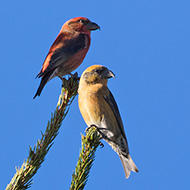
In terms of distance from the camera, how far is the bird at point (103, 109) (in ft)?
12.3

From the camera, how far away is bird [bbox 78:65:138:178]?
374 centimetres

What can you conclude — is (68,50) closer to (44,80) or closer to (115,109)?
(44,80)

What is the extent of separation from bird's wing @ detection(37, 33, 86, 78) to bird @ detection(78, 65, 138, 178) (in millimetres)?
752

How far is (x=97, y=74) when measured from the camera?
4109 mm

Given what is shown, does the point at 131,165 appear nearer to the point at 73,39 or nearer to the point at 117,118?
the point at 117,118

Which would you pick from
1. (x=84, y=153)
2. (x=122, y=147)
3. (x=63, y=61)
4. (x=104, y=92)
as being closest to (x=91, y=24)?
(x=63, y=61)

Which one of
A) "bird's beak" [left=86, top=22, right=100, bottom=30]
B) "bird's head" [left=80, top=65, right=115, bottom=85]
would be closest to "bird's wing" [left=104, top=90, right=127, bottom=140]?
"bird's head" [left=80, top=65, right=115, bottom=85]

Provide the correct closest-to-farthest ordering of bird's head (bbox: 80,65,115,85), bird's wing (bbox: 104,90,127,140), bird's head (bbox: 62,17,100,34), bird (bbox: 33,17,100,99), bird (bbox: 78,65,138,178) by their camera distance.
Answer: bird (bbox: 78,65,138,178), bird's wing (bbox: 104,90,127,140), bird's head (bbox: 80,65,115,85), bird (bbox: 33,17,100,99), bird's head (bbox: 62,17,100,34)

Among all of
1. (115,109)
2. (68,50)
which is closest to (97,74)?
(115,109)

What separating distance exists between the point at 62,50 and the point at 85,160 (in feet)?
8.99

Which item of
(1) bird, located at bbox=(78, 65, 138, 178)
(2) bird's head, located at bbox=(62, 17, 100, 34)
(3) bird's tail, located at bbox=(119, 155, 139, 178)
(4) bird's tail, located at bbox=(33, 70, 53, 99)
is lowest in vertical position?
(3) bird's tail, located at bbox=(119, 155, 139, 178)

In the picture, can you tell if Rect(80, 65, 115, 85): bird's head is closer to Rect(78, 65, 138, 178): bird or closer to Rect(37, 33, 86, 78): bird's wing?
Rect(78, 65, 138, 178): bird

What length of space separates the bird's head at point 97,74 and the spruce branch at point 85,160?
1298 mm

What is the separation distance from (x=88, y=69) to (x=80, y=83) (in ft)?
1.03
